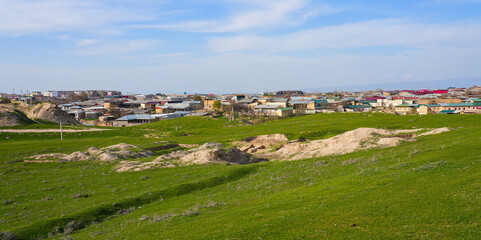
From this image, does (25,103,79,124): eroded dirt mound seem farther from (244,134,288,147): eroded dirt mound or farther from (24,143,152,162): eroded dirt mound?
(244,134,288,147): eroded dirt mound

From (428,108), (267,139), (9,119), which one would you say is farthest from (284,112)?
(9,119)

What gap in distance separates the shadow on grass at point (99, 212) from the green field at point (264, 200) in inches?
3.1

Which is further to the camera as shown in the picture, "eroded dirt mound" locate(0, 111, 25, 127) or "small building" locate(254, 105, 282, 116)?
"small building" locate(254, 105, 282, 116)

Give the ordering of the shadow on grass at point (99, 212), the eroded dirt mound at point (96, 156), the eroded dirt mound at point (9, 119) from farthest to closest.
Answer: the eroded dirt mound at point (9, 119) < the eroded dirt mound at point (96, 156) < the shadow on grass at point (99, 212)

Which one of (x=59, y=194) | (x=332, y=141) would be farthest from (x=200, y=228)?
(x=332, y=141)

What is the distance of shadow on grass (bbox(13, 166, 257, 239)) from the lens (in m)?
23.8

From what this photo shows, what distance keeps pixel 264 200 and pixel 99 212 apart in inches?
572

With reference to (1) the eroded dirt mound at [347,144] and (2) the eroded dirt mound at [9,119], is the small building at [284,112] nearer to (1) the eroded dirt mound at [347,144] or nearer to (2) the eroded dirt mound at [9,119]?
(1) the eroded dirt mound at [347,144]

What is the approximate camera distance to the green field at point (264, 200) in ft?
52.8

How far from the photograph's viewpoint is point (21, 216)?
92.4 feet

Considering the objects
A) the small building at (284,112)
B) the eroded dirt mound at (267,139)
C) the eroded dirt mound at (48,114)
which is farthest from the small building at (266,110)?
the eroded dirt mound at (267,139)

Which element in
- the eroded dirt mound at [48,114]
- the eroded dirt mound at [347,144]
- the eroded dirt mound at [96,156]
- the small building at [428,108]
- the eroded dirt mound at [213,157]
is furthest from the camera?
the small building at [428,108]

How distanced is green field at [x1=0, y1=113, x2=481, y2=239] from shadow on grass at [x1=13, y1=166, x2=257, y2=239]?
0.08 metres

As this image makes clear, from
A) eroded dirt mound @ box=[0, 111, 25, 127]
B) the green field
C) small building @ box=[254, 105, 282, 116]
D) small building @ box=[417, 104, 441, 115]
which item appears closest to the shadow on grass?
the green field
